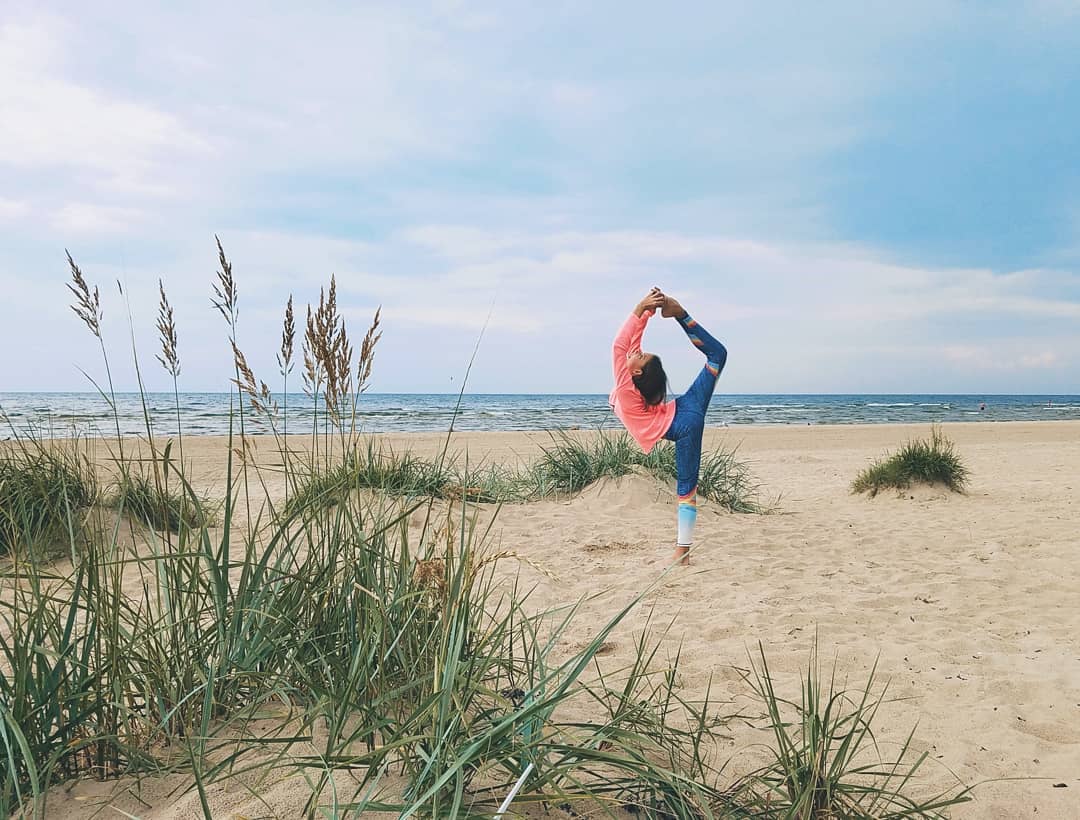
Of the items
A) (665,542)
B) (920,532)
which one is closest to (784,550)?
(665,542)

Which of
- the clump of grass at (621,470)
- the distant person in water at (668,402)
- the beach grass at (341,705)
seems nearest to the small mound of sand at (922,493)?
the clump of grass at (621,470)

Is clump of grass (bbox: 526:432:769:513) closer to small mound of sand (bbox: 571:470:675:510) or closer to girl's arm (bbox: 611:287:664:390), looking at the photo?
small mound of sand (bbox: 571:470:675:510)

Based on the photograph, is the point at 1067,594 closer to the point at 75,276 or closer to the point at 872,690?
the point at 872,690

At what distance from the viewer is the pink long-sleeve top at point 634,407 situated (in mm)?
5789

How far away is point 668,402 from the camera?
5938 millimetres

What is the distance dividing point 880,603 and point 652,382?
2260 mm

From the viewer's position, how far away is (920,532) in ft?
24.0

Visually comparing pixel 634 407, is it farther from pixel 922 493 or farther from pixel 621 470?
pixel 922 493

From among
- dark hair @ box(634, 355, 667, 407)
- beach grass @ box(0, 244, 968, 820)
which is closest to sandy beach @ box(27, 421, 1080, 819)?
beach grass @ box(0, 244, 968, 820)

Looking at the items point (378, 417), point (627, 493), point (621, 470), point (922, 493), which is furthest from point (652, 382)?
point (378, 417)

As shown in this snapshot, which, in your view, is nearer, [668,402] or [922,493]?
[668,402]

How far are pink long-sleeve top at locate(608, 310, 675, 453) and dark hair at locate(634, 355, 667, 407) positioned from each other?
37 millimetres

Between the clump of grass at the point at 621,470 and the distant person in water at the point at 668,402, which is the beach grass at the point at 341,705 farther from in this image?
the clump of grass at the point at 621,470

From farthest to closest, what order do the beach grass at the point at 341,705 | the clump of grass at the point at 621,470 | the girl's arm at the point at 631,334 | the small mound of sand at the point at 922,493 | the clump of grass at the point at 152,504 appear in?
the small mound of sand at the point at 922,493 < the clump of grass at the point at 621,470 < the girl's arm at the point at 631,334 < the clump of grass at the point at 152,504 < the beach grass at the point at 341,705
